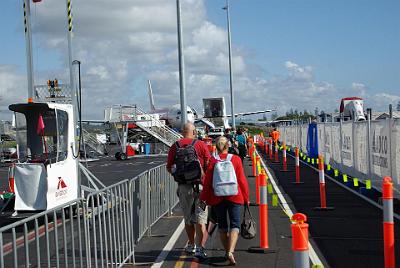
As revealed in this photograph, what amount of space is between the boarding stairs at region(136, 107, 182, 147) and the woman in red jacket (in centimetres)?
3702

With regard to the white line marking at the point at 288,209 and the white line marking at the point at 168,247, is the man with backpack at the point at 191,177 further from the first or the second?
the white line marking at the point at 288,209

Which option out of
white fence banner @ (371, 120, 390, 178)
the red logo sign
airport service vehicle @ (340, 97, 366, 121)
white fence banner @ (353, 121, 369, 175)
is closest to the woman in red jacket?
the red logo sign

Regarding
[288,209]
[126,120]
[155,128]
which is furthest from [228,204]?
[155,128]

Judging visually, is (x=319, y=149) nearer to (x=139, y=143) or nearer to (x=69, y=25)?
(x=69, y=25)

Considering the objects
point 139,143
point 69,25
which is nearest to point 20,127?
point 69,25

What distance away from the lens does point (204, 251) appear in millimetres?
8750

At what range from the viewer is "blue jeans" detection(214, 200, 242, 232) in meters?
7.95

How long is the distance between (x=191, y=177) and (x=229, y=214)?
864mm

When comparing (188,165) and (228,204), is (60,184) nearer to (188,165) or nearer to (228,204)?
(188,165)

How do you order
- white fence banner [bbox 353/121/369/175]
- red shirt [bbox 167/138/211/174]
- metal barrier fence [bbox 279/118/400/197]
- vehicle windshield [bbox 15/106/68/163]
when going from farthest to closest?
white fence banner [bbox 353/121/369/175], metal barrier fence [bbox 279/118/400/197], vehicle windshield [bbox 15/106/68/163], red shirt [bbox 167/138/211/174]

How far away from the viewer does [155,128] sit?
47469 millimetres

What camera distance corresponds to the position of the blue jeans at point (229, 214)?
7.95m

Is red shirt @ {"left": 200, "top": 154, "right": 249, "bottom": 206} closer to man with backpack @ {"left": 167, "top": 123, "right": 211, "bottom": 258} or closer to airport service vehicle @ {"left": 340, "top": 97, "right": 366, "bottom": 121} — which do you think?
man with backpack @ {"left": 167, "top": 123, "right": 211, "bottom": 258}

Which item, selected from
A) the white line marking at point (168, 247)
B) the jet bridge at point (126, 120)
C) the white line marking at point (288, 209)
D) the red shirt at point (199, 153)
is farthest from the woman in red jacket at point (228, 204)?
the jet bridge at point (126, 120)
